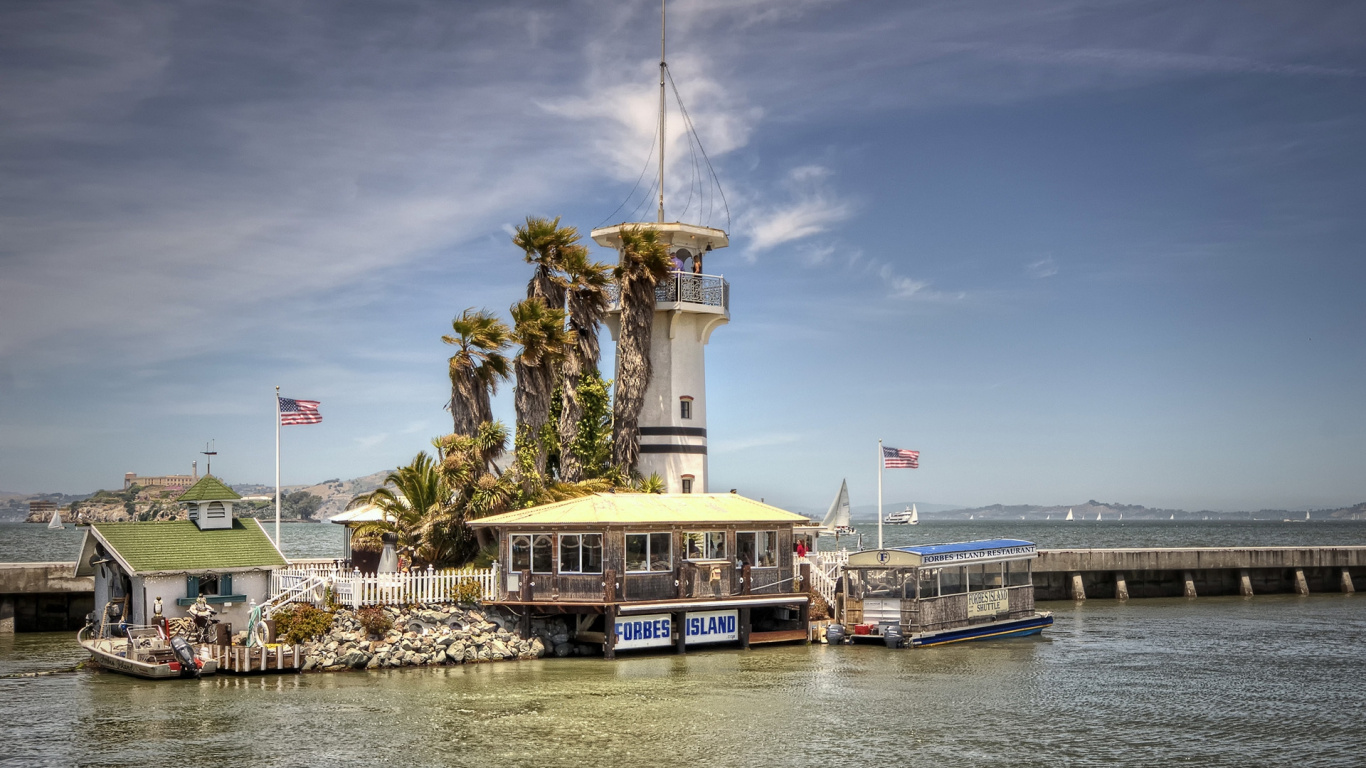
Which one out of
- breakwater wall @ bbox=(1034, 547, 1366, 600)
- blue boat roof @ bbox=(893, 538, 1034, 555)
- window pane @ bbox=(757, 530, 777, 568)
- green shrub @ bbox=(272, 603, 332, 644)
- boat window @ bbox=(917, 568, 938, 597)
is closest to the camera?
green shrub @ bbox=(272, 603, 332, 644)

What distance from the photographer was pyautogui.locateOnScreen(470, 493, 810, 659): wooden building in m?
33.3

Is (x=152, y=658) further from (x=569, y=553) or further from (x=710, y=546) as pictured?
(x=710, y=546)

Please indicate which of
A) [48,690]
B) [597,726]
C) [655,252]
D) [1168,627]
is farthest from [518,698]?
[1168,627]

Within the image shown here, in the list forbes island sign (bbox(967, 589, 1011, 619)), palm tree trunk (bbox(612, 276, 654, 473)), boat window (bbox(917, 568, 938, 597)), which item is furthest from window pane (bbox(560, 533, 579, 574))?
forbes island sign (bbox(967, 589, 1011, 619))

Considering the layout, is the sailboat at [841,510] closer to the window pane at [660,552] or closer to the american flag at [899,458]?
the american flag at [899,458]

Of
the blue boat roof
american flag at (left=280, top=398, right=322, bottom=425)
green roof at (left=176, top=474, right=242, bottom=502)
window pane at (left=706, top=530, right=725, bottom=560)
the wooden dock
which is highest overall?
american flag at (left=280, top=398, right=322, bottom=425)

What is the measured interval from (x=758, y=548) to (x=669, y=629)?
409 cm

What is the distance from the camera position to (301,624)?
31.5 m

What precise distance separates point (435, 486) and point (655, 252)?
11.5 metres

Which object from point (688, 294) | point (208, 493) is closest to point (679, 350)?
point (688, 294)

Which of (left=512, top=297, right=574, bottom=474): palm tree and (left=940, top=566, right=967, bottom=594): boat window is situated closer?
(left=940, top=566, right=967, bottom=594): boat window

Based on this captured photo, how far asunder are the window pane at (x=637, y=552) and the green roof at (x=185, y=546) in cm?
980

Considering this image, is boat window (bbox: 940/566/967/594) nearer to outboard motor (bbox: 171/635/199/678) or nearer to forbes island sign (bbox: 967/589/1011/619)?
forbes island sign (bbox: 967/589/1011/619)

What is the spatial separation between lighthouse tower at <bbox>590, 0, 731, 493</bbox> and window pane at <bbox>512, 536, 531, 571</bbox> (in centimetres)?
994
